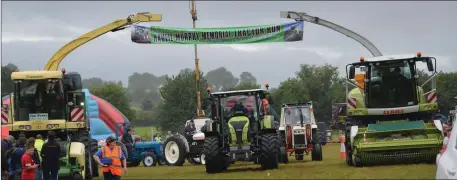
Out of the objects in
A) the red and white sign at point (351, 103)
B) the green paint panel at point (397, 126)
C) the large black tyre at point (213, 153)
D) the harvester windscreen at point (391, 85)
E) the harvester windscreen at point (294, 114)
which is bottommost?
the large black tyre at point (213, 153)

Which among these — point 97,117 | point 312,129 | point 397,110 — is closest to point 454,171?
point 397,110

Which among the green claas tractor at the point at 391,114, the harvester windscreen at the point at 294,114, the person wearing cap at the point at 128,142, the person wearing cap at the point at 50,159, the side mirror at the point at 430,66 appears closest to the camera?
the person wearing cap at the point at 50,159

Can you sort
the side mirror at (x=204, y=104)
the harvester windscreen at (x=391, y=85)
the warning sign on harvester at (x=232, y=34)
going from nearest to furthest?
the harvester windscreen at (x=391, y=85) < the side mirror at (x=204, y=104) < the warning sign on harvester at (x=232, y=34)

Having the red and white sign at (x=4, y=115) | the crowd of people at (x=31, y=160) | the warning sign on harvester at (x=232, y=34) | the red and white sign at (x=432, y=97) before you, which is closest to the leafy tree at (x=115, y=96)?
the warning sign on harvester at (x=232, y=34)

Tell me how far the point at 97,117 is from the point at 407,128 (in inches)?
1388

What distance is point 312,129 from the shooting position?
28.7 meters

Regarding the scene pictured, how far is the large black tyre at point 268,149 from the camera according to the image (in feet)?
69.6

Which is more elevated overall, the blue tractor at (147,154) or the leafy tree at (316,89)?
the leafy tree at (316,89)

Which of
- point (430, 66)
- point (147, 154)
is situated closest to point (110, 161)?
point (430, 66)

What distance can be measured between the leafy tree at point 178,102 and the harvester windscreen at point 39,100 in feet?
148

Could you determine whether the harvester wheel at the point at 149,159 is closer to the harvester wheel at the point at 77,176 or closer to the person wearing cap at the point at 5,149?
the harvester wheel at the point at 77,176

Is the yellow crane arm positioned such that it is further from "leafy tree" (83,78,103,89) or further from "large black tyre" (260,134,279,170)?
"leafy tree" (83,78,103,89)

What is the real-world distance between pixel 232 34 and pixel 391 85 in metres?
11.4

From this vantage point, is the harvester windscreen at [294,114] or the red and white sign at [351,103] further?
the harvester windscreen at [294,114]
